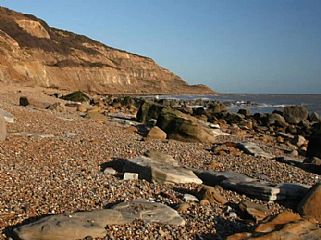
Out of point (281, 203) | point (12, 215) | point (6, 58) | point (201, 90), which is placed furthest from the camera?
point (201, 90)

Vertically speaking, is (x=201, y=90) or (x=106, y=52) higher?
(x=106, y=52)

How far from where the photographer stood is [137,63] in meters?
132

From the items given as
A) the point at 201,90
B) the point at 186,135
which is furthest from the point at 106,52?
the point at 186,135

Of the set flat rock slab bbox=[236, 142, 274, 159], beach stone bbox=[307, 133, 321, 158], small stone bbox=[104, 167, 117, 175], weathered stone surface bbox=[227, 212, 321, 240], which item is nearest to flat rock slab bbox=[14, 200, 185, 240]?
weathered stone surface bbox=[227, 212, 321, 240]

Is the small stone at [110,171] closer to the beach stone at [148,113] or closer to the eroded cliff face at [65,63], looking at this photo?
the beach stone at [148,113]

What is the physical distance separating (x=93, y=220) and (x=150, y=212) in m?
0.90

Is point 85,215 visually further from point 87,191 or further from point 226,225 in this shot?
point 226,225

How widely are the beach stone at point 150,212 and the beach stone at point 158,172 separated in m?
1.58

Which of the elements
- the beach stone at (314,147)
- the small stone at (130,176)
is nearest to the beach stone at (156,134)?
the beach stone at (314,147)

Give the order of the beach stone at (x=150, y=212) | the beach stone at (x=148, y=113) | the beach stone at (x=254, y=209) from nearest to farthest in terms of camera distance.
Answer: the beach stone at (x=150, y=212) → the beach stone at (x=254, y=209) → the beach stone at (x=148, y=113)

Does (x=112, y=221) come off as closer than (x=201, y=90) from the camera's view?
Yes

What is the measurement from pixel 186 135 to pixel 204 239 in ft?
28.4

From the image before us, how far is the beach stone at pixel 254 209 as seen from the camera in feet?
22.7

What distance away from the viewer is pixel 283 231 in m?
5.63
